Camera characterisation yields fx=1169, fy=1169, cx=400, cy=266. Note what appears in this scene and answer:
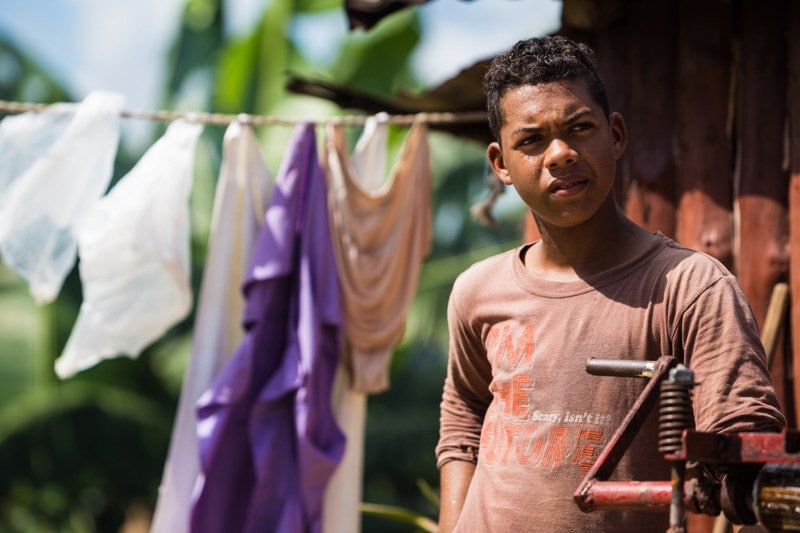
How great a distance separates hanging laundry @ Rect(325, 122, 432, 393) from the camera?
16.7 ft

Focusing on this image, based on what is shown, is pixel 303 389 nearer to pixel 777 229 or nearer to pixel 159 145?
pixel 159 145

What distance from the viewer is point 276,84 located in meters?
11.3

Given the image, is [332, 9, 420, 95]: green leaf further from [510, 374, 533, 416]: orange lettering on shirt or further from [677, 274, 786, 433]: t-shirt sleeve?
[677, 274, 786, 433]: t-shirt sleeve

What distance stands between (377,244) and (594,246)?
3054 millimetres

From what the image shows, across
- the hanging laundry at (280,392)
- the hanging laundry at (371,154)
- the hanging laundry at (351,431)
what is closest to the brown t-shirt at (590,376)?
the hanging laundry at (280,392)

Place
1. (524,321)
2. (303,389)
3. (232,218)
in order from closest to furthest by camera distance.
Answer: (524,321) < (303,389) < (232,218)

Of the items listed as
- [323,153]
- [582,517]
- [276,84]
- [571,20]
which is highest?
[276,84]

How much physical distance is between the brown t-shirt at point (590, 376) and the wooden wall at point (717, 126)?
1879 millimetres

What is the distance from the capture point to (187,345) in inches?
482

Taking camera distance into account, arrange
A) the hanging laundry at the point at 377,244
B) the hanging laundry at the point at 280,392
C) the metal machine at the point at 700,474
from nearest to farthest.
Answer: the metal machine at the point at 700,474 → the hanging laundry at the point at 280,392 → the hanging laundry at the point at 377,244

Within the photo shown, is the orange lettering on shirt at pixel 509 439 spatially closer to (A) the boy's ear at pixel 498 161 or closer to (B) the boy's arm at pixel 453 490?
(B) the boy's arm at pixel 453 490

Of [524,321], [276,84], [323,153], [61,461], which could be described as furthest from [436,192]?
[524,321]

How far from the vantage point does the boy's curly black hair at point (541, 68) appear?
7.09 feet

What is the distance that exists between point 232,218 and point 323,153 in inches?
19.7
